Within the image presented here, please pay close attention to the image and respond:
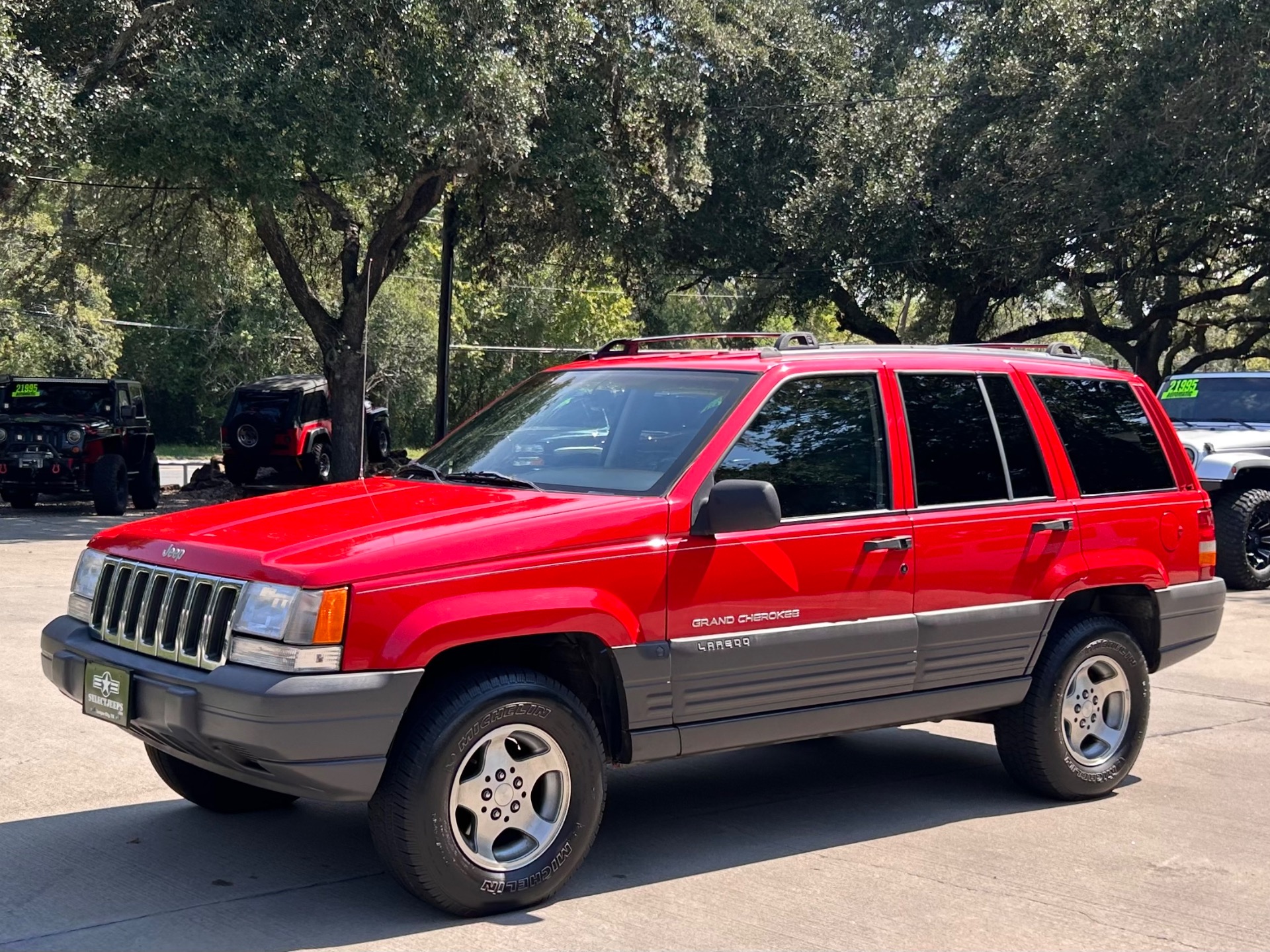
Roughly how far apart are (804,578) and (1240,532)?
9399 millimetres

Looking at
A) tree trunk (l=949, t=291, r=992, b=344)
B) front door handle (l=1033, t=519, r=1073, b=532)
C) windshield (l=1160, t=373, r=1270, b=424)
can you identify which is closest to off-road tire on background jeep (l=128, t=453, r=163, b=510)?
windshield (l=1160, t=373, r=1270, b=424)

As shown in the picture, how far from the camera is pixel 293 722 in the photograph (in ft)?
14.1

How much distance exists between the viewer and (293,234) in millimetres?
27375

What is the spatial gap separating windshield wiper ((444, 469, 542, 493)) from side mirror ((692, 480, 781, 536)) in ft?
2.24

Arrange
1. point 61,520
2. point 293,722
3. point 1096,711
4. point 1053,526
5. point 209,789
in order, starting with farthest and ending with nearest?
1. point 61,520
2. point 1096,711
3. point 1053,526
4. point 209,789
5. point 293,722

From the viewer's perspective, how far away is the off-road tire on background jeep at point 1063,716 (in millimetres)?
6113

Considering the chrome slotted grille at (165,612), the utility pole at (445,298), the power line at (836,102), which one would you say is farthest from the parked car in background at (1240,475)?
the utility pole at (445,298)

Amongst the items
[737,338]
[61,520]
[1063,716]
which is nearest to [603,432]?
[737,338]

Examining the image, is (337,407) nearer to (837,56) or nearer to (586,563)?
(837,56)

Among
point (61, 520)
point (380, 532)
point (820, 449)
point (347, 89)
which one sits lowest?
point (61, 520)

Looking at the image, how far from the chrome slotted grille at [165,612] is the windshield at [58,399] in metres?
15.9

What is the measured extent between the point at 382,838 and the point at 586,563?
109 centimetres

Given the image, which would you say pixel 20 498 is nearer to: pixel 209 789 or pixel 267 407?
pixel 267 407

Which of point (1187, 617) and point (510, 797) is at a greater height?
point (1187, 617)
